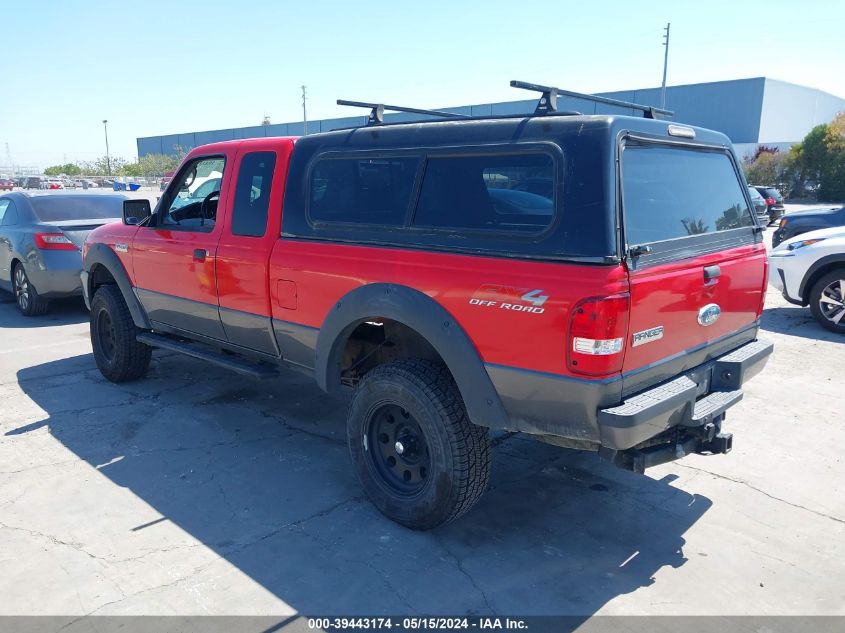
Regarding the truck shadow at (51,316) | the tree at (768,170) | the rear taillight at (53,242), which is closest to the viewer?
the rear taillight at (53,242)

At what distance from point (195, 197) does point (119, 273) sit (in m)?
1.09

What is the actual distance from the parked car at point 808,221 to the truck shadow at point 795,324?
4.74 feet

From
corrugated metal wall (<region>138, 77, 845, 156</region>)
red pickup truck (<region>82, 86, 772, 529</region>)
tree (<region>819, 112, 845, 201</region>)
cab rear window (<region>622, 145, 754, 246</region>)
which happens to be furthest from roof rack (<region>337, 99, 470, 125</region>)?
corrugated metal wall (<region>138, 77, 845, 156</region>)

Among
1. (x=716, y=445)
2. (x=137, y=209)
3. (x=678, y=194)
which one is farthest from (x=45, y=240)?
(x=716, y=445)

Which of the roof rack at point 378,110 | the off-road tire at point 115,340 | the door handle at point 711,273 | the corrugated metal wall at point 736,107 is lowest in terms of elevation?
the off-road tire at point 115,340

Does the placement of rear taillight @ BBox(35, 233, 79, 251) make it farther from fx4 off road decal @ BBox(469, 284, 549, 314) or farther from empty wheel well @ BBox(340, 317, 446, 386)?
fx4 off road decal @ BBox(469, 284, 549, 314)

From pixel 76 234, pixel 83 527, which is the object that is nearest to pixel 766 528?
pixel 83 527

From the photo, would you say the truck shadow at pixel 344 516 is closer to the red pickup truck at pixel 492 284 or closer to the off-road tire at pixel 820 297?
the red pickup truck at pixel 492 284

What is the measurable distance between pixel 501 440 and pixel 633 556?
1489 millimetres

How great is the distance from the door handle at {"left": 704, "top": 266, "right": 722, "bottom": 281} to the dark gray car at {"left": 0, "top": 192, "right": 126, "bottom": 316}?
309 inches

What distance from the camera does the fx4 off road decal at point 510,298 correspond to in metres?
2.93

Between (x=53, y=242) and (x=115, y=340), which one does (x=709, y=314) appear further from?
(x=53, y=242)

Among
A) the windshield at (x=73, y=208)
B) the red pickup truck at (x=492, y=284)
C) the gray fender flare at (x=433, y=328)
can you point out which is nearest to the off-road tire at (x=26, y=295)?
the windshield at (x=73, y=208)

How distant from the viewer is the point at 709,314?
11.4ft
